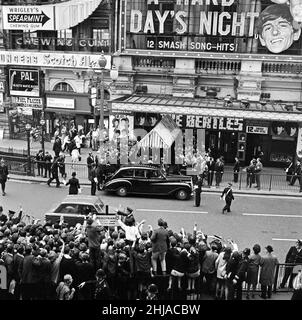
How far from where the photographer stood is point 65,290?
32.6ft

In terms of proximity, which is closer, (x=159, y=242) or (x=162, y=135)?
(x=159, y=242)

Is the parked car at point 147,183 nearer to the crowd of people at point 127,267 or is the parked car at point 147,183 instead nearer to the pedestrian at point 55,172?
the pedestrian at point 55,172

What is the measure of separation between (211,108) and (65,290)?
18.3 m

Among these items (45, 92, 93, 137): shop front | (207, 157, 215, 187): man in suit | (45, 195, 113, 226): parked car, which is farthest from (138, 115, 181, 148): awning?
(45, 195, 113, 226): parked car

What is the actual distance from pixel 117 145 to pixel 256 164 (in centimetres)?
774

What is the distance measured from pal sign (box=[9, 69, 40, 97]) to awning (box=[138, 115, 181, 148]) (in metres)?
10.8

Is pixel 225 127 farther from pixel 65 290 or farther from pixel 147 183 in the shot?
pixel 65 290

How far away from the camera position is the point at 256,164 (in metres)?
23.9

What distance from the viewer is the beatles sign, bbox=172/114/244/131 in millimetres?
26625

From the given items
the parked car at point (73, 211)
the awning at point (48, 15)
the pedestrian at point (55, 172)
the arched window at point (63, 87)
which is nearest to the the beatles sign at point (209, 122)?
the pedestrian at point (55, 172)

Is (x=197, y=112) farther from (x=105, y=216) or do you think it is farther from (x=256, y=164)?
(x=105, y=216)

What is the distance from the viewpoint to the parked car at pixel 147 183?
21.4 metres

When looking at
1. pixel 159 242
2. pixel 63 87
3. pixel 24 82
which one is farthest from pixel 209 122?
pixel 159 242

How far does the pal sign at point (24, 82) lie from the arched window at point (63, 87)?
1.33m
